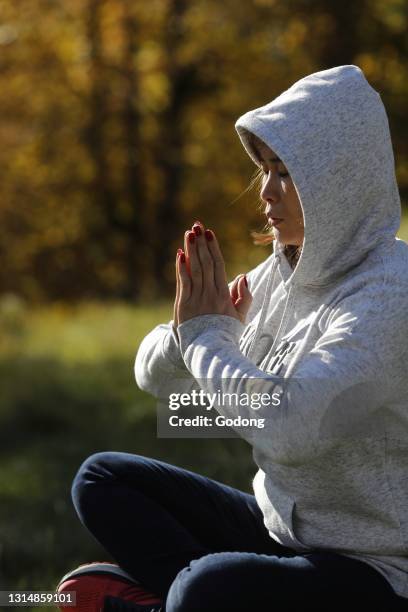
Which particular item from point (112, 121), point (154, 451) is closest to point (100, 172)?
point (112, 121)

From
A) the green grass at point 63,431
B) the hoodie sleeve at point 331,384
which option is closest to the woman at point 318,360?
the hoodie sleeve at point 331,384

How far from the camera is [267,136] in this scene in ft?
7.77

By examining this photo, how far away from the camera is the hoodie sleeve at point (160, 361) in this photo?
103 inches

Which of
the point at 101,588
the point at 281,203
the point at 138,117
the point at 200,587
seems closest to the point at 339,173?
the point at 281,203

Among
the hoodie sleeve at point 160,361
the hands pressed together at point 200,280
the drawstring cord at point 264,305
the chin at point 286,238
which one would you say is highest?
the chin at point 286,238

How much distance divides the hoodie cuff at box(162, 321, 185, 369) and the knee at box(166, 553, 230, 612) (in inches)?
19.0

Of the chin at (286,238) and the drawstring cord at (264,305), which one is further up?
the chin at (286,238)

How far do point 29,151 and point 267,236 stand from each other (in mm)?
15331

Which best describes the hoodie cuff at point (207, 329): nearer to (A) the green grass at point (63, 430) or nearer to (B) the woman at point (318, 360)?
(B) the woman at point (318, 360)

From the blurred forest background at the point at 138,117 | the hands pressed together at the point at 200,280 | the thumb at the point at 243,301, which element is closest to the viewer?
the hands pressed together at the point at 200,280

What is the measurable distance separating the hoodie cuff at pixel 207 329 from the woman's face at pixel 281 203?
9.2 inches

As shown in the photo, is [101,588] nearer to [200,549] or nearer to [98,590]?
[98,590]

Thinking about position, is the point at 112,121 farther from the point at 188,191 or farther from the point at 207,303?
the point at 207,303

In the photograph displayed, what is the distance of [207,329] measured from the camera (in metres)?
2.34
